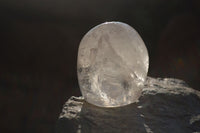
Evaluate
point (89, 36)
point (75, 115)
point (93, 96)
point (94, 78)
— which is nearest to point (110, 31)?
point (89, 36)

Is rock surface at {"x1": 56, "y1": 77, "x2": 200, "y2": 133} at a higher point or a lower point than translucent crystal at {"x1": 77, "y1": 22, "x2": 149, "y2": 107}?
lower

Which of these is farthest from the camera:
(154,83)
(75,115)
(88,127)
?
(154,83)

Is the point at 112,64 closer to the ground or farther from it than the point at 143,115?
farther from it

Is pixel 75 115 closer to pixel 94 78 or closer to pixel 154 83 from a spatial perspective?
pixel 94 78

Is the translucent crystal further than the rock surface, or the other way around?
the translucent crystal
